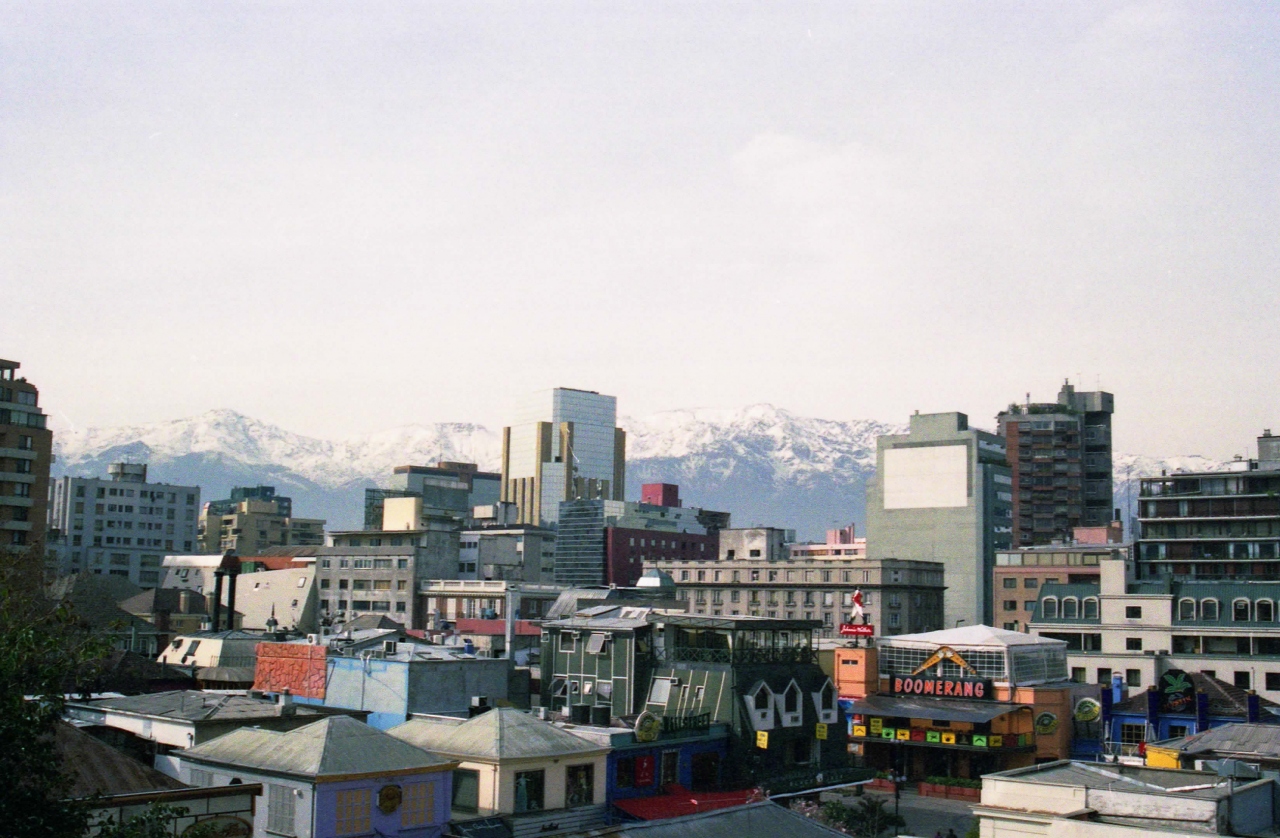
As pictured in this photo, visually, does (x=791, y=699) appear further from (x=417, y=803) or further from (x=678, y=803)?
(x=417, y=803)

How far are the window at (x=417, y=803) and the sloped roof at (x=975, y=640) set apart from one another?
6245cm

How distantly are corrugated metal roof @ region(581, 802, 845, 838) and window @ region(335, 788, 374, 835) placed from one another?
7.75 meters

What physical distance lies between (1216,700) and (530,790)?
70.1 m

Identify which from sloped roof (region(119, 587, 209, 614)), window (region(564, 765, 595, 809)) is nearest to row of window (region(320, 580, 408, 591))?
sloped roof (region(119, 587, 209, 614))

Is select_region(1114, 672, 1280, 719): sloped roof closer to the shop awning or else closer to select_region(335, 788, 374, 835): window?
the shop awning

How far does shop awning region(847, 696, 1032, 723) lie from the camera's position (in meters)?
94.0

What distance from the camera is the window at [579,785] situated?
5484cm

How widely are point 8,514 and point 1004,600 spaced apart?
117200 mm

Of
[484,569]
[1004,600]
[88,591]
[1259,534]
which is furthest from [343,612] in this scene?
[1259,534]

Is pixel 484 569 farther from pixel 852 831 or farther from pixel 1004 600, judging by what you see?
pixel 852 831

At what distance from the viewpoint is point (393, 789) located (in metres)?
45.4

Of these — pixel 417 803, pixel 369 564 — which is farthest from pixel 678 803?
pixel 369 564

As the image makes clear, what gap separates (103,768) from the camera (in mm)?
44969

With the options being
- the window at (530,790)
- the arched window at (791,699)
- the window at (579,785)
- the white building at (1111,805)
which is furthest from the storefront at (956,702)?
the window at (530,790)
